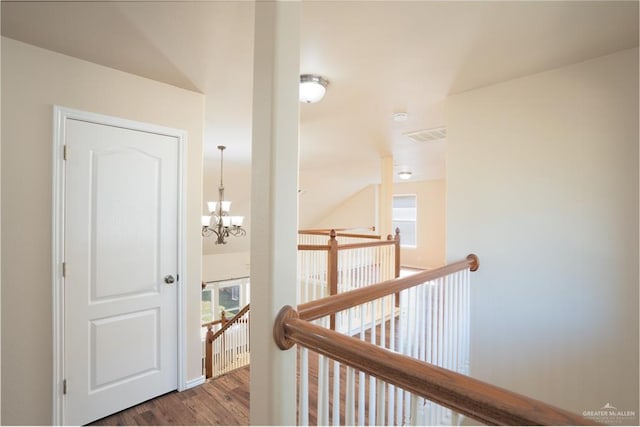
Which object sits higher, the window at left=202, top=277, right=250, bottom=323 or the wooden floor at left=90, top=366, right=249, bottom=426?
the wooden floor at left=90, top=366, right=249, bottom=426

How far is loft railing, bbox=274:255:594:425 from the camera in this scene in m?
0.63

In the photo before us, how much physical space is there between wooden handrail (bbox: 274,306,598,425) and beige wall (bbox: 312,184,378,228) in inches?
310

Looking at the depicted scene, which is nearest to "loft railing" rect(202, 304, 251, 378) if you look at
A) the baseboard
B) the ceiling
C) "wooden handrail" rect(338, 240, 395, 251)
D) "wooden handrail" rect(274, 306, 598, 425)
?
"wooden handrail" rect(338, 240, 395, 251)

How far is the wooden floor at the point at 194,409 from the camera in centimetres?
195

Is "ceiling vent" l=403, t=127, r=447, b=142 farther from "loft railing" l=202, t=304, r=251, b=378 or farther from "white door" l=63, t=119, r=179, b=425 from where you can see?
"loft railing" l=202, t=304, r=251, b=378

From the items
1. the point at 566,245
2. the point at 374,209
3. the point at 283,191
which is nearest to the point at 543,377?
the point at 566,245

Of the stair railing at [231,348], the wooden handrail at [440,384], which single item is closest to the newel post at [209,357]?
the stair railing at [231,348]

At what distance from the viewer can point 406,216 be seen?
332 inches

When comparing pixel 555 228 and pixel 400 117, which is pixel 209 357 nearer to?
pixel 400 117

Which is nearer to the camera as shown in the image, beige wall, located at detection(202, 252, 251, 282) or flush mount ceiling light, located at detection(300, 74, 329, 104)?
flush mount ceiling light, located at detection(300, 74, 329, 104)

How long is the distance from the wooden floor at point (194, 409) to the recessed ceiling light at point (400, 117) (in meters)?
2.79

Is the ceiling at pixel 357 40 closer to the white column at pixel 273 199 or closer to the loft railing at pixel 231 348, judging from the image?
the white column at pixel 273 199

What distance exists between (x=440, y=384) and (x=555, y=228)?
203cm

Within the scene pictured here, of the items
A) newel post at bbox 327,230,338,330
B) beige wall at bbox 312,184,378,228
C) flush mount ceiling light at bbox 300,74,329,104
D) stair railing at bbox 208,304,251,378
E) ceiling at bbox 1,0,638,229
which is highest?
ceiling at bbox 1,0,638,229
